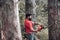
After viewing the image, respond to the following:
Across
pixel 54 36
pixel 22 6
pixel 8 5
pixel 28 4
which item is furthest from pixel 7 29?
pixel 22 6

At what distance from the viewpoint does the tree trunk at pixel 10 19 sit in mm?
8266

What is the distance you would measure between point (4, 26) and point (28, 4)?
17.1ft

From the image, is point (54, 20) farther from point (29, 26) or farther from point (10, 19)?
point (29, 26)

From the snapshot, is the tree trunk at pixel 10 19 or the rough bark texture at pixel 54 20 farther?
the tree trunk at pixel 10 19

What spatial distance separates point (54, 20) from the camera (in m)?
7.00

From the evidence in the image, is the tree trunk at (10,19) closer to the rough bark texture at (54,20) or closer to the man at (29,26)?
the man at (29,26)

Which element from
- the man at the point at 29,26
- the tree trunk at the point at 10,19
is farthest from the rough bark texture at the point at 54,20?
the man at the point at 29,26

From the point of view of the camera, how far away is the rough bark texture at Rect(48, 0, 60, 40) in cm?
693

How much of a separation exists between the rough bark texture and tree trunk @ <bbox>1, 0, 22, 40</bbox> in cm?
172

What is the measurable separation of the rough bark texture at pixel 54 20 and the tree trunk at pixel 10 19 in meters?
1.72

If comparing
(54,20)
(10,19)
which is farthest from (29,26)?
(54,20)

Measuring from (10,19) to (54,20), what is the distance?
6.30 feet

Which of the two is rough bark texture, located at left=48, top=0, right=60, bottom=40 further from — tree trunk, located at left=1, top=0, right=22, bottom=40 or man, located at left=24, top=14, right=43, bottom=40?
man, located at left=24, top=14, right=43, bottom=40

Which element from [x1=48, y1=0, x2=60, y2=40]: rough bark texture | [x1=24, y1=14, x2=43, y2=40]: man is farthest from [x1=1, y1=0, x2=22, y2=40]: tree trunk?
[x1=48, y1=0, x2=60, y2=40]: rough bark texture
